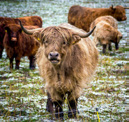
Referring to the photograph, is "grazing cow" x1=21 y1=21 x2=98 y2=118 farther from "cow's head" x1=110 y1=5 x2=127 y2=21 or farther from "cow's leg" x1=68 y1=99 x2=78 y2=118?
"cow's head" x1=110 y1=5 x2=127 y2=21

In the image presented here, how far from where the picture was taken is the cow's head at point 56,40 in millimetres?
3461

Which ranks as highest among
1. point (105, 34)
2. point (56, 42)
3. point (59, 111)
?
point (56, 42)

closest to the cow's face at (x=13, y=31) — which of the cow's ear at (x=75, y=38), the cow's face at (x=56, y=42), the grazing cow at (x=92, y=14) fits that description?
the cow's face at (x=56, y=42)

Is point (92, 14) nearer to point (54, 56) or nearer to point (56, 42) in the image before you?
point (56, 42)

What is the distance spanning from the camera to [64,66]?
3.95m

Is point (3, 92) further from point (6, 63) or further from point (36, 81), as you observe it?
point (6, 63)

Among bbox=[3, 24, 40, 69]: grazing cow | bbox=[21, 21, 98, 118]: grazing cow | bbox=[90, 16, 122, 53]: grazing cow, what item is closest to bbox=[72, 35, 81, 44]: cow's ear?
bbox=[21, 21, 98, 118]: grazing cow

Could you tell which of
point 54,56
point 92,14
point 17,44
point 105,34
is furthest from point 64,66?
point 92,14

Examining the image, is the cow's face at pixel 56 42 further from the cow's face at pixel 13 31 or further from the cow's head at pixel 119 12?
the cow's head at pixel 119 12

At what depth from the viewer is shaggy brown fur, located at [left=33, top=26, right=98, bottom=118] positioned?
3.67 m

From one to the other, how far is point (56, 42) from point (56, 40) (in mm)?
37

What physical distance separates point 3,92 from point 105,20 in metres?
6.91

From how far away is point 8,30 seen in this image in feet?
26.3

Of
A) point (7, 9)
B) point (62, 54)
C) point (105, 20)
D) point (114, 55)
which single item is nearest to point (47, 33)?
point (62, 54)
